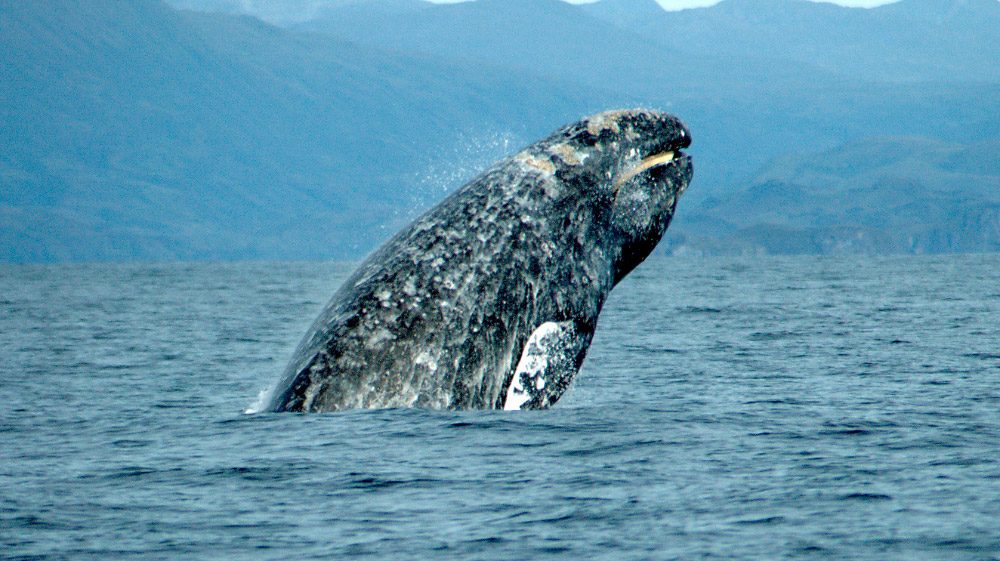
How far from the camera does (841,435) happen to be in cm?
1004

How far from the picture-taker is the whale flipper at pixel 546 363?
974cm

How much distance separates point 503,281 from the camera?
966cm

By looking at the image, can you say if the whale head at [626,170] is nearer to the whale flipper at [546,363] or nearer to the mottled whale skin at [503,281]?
the mottled whale skin at [503,281]

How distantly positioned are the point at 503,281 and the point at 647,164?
6.49 feet

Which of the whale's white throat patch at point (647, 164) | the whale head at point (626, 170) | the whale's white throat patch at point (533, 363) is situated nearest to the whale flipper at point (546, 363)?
the whale's white throat patch at point (533, 363)

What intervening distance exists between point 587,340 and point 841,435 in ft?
6.81

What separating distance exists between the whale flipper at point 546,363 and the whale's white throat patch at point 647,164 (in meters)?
1.42

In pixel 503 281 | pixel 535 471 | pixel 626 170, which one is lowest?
pixel 535 471

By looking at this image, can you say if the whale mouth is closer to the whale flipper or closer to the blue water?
the whale flipper

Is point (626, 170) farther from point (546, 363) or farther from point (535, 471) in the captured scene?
point (535, 471)

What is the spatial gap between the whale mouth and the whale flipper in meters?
1.43

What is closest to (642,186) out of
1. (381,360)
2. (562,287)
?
(562,287)

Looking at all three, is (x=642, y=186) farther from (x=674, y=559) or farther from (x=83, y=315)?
(x=83, y=315)

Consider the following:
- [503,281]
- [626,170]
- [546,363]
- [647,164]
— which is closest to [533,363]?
[546,363]
